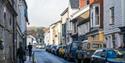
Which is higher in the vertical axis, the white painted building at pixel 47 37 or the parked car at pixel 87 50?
the white painted building at pixel 47 37

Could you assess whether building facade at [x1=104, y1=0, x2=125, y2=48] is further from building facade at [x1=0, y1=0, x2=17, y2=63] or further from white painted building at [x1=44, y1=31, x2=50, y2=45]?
white painted building at [x1=44, y1=31, x2=50, y2=45]

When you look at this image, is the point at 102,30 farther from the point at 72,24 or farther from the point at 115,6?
the point at 72,24

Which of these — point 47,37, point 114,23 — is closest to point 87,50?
point 114,23

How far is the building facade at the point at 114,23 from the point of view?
39144 mm

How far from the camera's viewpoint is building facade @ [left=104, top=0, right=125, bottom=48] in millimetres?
39144

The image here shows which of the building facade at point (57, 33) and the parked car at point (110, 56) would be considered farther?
the building facade at point (57, 33)

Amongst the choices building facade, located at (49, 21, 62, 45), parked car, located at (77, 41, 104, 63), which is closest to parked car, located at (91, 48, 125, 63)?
parked car, located at (77, 41, 104, 63)

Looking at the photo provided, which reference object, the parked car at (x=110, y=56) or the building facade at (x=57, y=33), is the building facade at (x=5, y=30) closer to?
the parked car at (x=110, y=56)

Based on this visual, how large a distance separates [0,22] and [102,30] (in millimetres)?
27000

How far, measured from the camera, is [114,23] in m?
42.0

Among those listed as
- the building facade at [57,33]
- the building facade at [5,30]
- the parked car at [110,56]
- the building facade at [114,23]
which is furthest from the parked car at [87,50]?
the building facade at [57,33]

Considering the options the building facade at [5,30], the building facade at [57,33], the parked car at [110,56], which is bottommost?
the parked car at [110,56]

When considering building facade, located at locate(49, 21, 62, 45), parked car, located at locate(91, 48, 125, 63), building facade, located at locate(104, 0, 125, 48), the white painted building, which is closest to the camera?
parked car, located at locate(91, 48, 125, 63)

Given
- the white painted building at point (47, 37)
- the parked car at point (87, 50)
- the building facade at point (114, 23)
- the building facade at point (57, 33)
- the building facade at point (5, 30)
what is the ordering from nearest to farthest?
the building facade at point (5, 30), the parked car at point (87, 50), the building facade at point (114, 23), the building facade at point (57, 33), the white painted building at point (47, 37)
